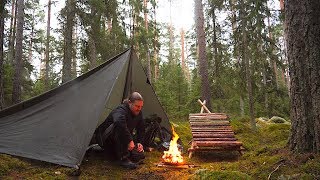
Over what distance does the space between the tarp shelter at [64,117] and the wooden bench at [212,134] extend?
1.73 metres

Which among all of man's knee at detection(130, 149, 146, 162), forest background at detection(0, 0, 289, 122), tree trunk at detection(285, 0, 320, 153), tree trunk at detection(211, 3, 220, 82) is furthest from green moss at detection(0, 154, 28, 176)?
tree trunk at detection(211, 3, 220, 82)

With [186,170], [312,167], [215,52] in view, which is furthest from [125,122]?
[215,52]

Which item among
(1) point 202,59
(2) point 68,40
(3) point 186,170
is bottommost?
(3) point 186,170

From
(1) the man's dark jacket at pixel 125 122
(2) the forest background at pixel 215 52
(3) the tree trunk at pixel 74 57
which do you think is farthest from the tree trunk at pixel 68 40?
(1) the man's dark jacket at pixel 125 122

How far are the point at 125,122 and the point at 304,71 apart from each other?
2633 mm

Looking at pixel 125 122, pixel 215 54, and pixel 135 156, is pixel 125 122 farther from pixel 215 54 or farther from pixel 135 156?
pixel 215 54

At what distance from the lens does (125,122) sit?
4441 millimetres

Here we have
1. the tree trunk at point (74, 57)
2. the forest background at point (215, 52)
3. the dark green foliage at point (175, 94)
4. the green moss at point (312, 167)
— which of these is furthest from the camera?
the dark green foliage at point (175, 94)

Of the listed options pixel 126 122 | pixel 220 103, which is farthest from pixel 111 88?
pixel 220 103

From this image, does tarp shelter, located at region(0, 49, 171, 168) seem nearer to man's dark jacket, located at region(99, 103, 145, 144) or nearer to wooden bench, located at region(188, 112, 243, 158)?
man's dark jacket, located at region(99, 103, 145, 144)

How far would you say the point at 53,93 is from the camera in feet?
16.1

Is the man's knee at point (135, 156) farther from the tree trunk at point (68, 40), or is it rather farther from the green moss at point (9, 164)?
the tree trunk at point (68, 40)

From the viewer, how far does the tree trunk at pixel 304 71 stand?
11.7 feet

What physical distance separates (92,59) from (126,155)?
778cm
